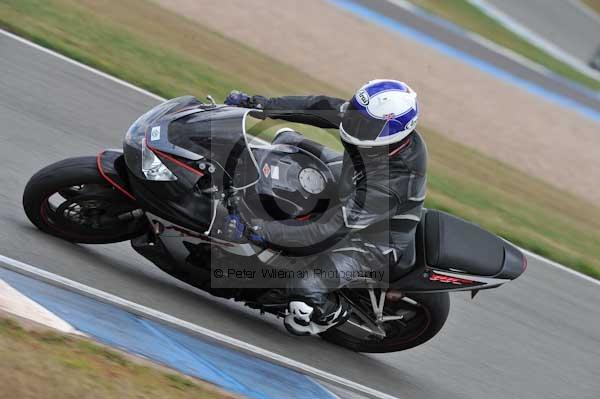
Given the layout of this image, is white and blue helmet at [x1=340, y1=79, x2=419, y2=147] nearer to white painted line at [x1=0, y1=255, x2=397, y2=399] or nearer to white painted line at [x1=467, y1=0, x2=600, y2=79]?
white painted line at [x1=0, y1=255, x2=397, y2=399]

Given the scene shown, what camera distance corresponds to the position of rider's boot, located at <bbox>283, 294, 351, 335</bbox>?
541cm

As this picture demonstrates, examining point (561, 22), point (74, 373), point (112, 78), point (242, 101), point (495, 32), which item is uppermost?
point (561, 22)

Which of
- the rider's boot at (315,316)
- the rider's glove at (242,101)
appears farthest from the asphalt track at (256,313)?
the rider's glove at (242,101)

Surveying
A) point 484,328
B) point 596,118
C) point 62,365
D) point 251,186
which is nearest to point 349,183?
point 251,186

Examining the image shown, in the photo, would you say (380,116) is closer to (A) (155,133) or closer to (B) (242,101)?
(B) (242,101)

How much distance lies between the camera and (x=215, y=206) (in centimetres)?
513

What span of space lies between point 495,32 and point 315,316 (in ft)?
51.0

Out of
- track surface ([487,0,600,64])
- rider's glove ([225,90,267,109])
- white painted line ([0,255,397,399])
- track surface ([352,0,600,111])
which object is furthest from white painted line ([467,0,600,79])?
white painted line ([0,255,397,399])

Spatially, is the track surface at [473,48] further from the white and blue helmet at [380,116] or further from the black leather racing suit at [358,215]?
the white and blue helmet at [380,116]

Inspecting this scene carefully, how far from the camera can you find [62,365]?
155 inches

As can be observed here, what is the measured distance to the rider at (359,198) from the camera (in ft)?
16.4

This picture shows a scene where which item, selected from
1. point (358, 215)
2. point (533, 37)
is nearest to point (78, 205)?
point (358, 215)

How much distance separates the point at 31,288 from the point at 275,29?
9.80m

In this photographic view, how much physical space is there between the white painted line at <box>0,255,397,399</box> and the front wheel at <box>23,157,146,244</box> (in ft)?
1.39
